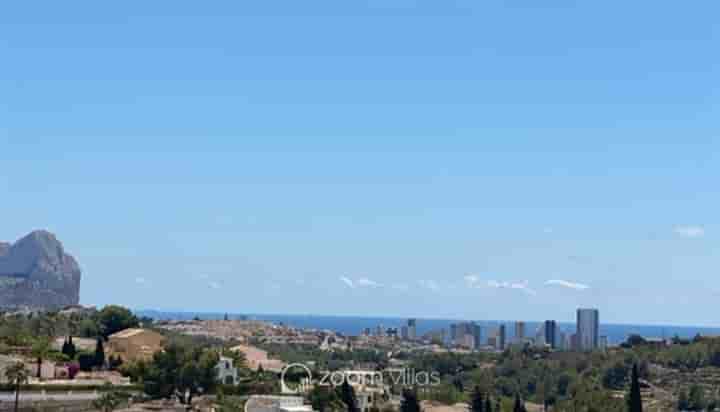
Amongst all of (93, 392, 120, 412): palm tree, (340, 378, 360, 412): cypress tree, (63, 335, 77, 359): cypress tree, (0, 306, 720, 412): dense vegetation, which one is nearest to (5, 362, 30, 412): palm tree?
(93, 392, 120, 412): palm tree

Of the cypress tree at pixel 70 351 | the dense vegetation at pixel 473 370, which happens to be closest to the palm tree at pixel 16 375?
the dense vegetation at pixel 473 370

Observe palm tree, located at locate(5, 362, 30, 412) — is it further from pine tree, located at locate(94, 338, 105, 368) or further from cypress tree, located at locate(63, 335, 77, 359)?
cypress tree, located at locate(63, 335, 77, 359)

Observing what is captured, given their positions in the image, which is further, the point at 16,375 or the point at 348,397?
the point at 348,397

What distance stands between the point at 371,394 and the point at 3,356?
21263 mm

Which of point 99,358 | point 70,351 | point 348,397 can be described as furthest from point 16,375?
point 70,351

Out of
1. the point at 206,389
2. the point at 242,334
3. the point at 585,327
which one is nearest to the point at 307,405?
the point at 206,389

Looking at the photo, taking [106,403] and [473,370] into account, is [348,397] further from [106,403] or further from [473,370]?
[473,370]

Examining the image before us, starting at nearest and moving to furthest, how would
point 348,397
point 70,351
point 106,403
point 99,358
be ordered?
point 106,403 < point 348,397 < point 99,358 < point 70,351

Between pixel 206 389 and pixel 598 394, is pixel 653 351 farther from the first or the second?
pixel 206 389

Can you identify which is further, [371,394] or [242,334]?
[242,334]

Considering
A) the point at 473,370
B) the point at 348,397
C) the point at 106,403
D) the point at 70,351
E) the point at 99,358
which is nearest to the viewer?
the point at 106,403

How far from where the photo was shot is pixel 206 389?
53469 mm

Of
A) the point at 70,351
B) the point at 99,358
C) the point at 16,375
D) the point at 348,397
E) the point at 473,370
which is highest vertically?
the point at 70,351

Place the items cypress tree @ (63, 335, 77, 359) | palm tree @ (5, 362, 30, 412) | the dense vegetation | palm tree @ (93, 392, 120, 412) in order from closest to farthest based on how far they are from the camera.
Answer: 1. palm tree @ (93, 392, 120, 412)
2. palm tree @ (5, 362, 30, 412)
3. the dense vegetation
4. cypress tree @ (63, 335, 77, 359)
